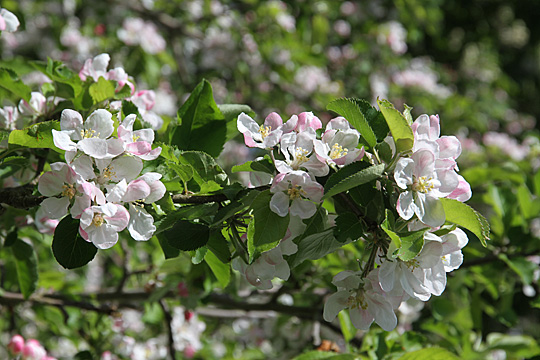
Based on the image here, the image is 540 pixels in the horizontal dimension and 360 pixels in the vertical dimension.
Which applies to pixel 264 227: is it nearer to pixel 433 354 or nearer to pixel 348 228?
pixel 348 228

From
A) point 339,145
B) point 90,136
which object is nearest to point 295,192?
point 339,145

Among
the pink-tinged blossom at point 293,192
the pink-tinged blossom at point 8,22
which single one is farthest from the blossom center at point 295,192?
the pink-tinged blossom at point 8,22

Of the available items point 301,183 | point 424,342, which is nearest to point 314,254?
point 301,183

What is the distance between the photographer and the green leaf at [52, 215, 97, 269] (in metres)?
0.84

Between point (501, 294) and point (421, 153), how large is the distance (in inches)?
49.5

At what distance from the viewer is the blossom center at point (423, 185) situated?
78 cm

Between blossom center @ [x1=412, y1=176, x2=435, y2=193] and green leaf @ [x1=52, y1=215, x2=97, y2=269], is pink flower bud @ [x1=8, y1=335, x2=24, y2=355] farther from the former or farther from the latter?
blossom center @ [x1=412, y1=176, x2=435, y2=193]

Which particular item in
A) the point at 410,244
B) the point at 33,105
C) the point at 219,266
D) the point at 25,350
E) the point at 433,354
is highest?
the point at 410,244

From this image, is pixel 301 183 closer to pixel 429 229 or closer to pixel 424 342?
pixel 429 229

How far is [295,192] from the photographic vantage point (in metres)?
0.80

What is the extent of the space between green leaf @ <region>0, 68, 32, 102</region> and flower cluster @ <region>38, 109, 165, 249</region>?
1.22 ft

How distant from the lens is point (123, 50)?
3229 mm

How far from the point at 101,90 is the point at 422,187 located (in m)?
0.68

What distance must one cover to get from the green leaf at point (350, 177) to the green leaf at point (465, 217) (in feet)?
0.41
